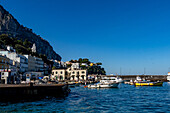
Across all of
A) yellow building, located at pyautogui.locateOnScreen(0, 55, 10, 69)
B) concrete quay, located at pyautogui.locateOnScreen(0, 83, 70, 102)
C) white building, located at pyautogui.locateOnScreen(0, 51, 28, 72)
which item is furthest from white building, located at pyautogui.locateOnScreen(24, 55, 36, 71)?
concrete quay, located at pyautogui.locateOnScreen(0, 83, 70, 102)

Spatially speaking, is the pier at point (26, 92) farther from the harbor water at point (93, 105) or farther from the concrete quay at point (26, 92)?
the harbor water at point (93, 105)

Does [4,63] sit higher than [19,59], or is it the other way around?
[19,59]

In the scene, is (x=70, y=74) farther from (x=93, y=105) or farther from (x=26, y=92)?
(x=93, y=105)

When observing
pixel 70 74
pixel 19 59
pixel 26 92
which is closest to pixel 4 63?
pixel 19 59

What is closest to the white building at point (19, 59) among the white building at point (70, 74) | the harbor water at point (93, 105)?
the white building at point (70, 74)

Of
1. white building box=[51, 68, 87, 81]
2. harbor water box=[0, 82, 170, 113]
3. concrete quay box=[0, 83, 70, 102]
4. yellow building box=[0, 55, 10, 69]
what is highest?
yellow building box=[0, 55, 10, 69]

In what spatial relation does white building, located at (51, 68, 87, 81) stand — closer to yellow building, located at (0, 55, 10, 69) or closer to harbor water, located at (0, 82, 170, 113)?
yellow building, located at (0, 55, 10, 69)

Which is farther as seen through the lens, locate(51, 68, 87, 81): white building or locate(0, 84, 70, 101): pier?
locate(51, 68, 87, 81): white building

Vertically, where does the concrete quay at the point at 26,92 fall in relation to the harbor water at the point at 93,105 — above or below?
above

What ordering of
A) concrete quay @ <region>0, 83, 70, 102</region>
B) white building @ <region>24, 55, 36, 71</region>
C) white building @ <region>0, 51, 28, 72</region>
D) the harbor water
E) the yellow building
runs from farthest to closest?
white building @ <region>24, 55, 36, 71</region> → white building @ <region>0, 51, 28, 72</region> → the yellow building → concrete quay @ <region>0, 83, 70, 102</region> → the harbor water

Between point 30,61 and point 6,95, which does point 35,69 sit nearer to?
point 30,61

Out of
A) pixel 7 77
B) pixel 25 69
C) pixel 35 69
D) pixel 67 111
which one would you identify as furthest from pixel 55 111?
pixel 35 69

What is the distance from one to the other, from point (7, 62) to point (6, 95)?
5482 centimetres

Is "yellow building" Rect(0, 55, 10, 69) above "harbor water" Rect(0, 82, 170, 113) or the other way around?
above
